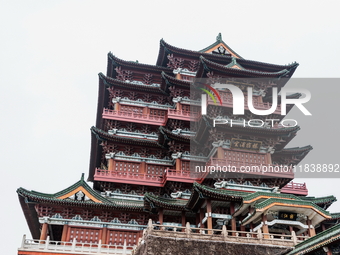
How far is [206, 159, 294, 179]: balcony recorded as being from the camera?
100.0 ft

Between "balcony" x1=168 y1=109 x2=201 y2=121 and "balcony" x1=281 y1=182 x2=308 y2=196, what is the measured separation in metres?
11.5

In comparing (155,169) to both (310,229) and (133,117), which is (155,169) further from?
(310,229)

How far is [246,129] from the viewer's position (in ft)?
107

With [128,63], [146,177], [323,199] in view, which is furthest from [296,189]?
[128,63]

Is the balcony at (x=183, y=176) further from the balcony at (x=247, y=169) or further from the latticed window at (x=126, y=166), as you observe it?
the latticed window at (x=126, y=166)

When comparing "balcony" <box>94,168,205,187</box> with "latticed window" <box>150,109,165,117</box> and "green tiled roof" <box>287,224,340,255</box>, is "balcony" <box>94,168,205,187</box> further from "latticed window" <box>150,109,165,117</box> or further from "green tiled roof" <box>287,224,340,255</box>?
"green tiled roof" <box>287,224,340,255</box>

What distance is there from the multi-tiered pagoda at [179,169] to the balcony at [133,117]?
Answer: 0.11m

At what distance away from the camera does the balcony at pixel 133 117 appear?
38.5 meters

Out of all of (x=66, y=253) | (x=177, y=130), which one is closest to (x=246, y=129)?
(x=177, y=130)

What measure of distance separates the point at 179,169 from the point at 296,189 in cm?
1192

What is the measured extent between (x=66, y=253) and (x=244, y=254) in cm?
1320

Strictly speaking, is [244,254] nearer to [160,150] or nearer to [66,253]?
[66,253]

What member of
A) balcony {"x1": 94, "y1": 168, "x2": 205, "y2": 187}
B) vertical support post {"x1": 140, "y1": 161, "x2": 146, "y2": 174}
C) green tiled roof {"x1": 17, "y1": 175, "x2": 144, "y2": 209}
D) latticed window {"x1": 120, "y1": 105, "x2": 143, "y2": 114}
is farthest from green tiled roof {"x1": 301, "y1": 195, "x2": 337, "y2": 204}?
latticed window {"x1": 120, "y1": 105, "x2": 143, "y2": 114}

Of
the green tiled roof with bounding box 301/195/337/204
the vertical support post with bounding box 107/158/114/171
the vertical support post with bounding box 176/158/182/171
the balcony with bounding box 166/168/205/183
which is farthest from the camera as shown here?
the vertical support post with bounding box 107/158/114/171
